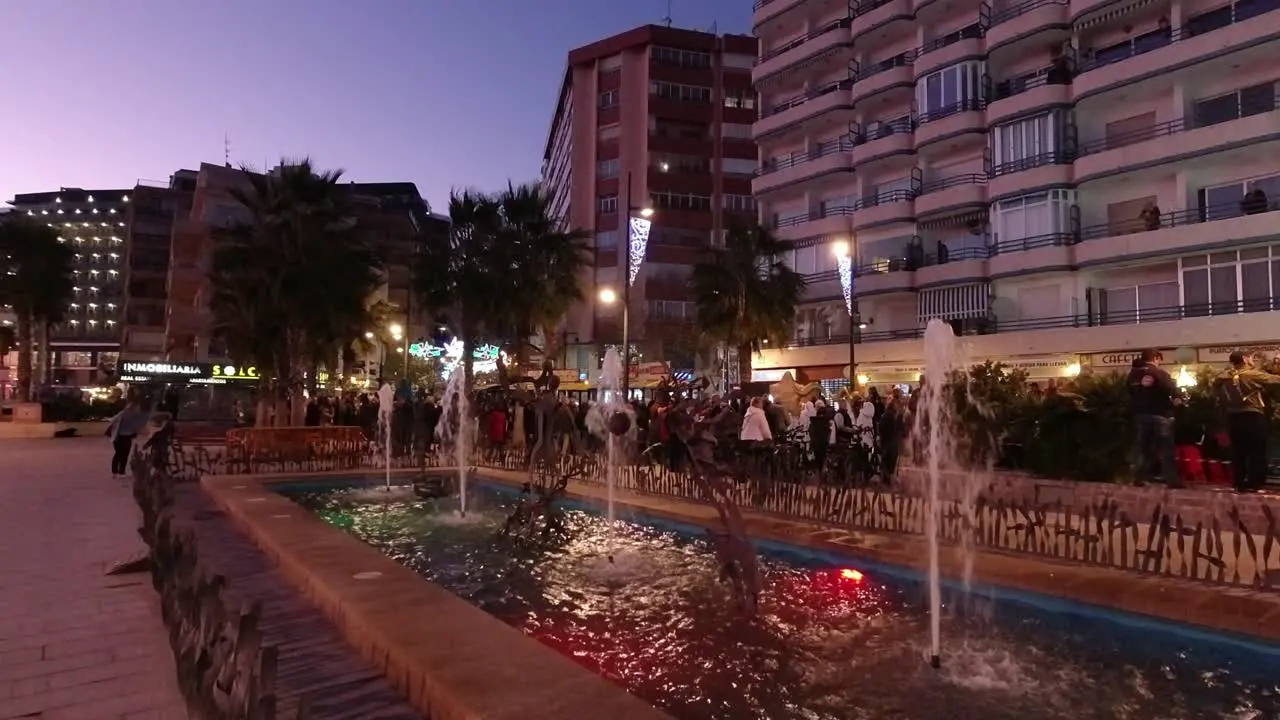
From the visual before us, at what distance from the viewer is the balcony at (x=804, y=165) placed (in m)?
42.9

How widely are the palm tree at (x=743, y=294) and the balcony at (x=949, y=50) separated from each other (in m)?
13.5

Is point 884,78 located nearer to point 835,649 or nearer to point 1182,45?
point 1182,45

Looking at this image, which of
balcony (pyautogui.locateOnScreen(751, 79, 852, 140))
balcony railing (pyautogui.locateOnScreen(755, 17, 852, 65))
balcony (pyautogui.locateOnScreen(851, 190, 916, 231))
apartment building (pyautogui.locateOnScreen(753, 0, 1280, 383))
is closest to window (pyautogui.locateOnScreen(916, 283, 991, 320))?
apartment building (pyautogui.locateOnScreen(753, 0, 1280, 383))

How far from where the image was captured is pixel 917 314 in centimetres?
3947

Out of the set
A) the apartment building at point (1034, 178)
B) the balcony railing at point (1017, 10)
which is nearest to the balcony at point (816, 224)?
the apartment building at point (1034, 178)

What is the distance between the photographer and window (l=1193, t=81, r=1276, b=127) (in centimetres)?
2859

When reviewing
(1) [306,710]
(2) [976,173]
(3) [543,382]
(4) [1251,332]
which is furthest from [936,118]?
(1) [306,710]

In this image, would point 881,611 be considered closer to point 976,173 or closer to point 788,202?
point 976,173

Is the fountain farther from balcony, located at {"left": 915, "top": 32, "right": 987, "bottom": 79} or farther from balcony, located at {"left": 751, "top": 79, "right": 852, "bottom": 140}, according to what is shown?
balcony, located at {"left": 751, "top": 79, "right": 852, "bottom": 140}

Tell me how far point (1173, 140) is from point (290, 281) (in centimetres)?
2962

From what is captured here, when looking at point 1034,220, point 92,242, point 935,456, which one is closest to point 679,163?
point 1034,220

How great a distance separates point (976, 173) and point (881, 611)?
114 ft

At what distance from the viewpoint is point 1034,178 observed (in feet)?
110

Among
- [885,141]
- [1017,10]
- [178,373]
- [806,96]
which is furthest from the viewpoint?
[806,96]
